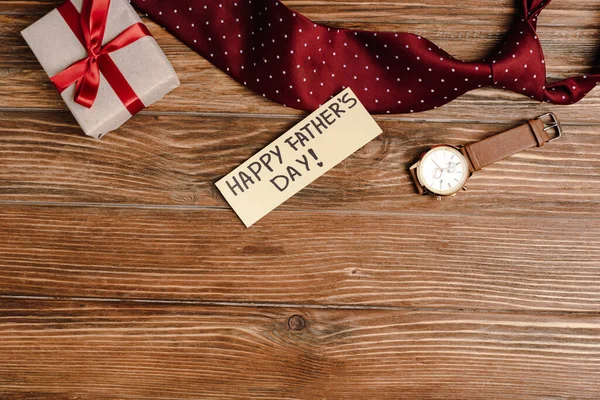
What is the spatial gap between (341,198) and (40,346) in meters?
0.60

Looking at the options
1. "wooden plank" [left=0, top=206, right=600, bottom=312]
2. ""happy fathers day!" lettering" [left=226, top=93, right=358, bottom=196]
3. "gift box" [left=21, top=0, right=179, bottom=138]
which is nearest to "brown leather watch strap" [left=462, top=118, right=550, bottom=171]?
"wooden plank" [left=0, top=206, right=600, bottom=312]

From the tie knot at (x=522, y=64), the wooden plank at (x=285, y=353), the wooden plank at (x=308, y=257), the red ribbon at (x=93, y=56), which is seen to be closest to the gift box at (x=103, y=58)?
the red ribbon at (x=93, y=56)

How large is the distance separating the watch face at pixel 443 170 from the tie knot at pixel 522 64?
0.48 feet

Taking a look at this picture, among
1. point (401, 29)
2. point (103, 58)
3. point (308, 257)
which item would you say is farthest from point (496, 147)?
point (103, 58)

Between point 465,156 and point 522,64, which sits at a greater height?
point 522,64

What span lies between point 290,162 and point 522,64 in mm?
425

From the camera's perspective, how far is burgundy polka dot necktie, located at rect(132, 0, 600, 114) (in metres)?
0.81

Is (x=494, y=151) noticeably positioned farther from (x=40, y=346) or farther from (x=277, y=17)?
(x=40, y=346)

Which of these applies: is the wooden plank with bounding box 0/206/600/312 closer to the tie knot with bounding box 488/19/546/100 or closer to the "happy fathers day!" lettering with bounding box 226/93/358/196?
the "happy fathers day!" lettering with bounding box 226/93/358/196

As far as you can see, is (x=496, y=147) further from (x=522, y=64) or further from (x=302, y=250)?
(x=302, y=250)

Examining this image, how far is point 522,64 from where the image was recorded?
2.61 ft

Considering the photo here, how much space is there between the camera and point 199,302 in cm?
84

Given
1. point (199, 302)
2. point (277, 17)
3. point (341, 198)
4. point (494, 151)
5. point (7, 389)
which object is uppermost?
point (277, 17)

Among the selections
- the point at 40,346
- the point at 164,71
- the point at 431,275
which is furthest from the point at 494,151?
the point at 40,346
